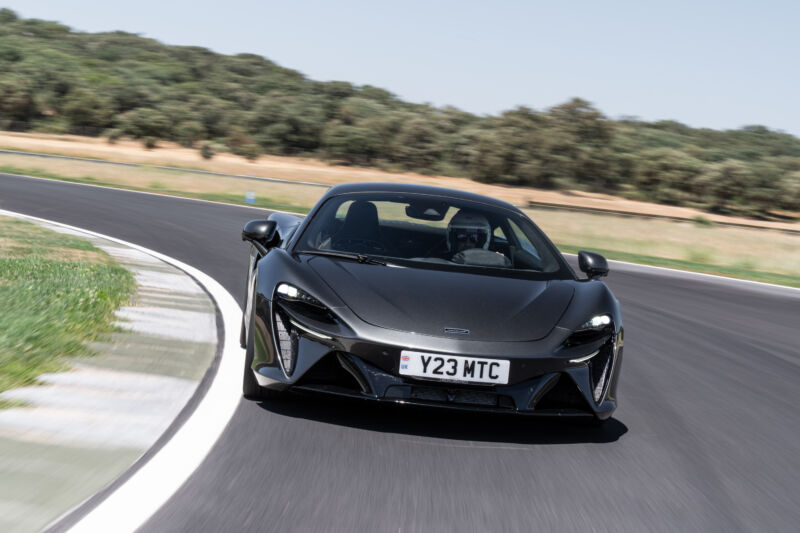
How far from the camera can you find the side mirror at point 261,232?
18.1ft

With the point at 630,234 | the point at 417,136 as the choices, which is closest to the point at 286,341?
the point at 630,234

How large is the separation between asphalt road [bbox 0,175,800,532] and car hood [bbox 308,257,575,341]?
1.81 feet

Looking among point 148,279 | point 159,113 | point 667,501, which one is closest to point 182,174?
point 148,279

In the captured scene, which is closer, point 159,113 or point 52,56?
point 159,113

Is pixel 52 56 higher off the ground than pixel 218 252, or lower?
higher

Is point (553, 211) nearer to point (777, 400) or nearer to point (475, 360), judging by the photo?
point (777, 400)

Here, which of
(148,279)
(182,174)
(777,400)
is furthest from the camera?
(182,174)

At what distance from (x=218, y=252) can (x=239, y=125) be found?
59.6m

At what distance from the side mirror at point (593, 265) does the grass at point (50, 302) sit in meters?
3.07

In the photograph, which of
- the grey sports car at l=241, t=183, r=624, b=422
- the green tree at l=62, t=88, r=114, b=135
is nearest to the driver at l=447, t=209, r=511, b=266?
the grey sports car at l=241, t=183, r=624, b=422

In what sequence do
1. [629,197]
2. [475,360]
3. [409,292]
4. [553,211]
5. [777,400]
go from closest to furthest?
[475,360] → [409,292] → [777,400] → [553,211] → [629,197]

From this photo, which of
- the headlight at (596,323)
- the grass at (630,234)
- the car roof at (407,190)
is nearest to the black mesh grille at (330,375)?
the headlight at (596,323)

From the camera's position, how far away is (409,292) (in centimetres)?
441

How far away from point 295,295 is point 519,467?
133 centimetres
